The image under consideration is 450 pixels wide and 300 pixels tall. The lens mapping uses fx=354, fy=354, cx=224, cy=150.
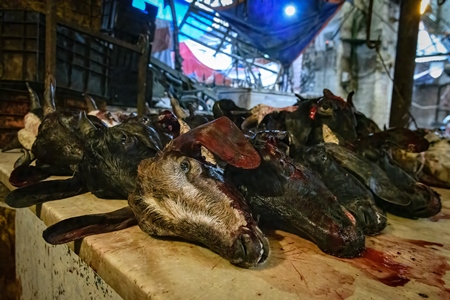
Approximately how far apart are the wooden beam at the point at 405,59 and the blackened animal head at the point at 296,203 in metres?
4.07

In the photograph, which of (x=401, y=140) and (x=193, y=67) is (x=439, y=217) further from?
(x=193, y=67)

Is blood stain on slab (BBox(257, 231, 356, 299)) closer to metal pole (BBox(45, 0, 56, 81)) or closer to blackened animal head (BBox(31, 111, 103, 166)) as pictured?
blackened animal head (BBox(31, 111, 103, 166))

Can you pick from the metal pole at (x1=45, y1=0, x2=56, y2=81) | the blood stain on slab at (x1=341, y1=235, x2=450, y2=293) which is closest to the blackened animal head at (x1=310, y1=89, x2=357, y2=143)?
Answer: the blood stain on slab at (x1=341, y1=235, x2=450, y2=293)

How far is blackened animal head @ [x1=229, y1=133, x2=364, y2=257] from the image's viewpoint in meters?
1.23

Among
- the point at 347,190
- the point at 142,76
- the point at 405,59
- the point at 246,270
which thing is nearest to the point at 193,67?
the point at 142,76

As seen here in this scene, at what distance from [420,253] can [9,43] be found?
16.0 ft

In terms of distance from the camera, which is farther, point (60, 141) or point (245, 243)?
point (60, 141)

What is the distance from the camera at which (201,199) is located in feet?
3.76

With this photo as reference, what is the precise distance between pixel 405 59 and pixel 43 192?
4.77m

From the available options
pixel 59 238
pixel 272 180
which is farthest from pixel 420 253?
pixel 59 238

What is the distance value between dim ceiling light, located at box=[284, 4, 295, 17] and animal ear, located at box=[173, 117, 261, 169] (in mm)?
6964

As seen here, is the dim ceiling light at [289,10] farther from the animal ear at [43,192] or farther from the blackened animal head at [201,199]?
the blackened animal head at [201,199]

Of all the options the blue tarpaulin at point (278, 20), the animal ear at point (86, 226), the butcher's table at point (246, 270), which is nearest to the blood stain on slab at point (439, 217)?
the butcher's table at point (246, 270)

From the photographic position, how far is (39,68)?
14.3 feet
